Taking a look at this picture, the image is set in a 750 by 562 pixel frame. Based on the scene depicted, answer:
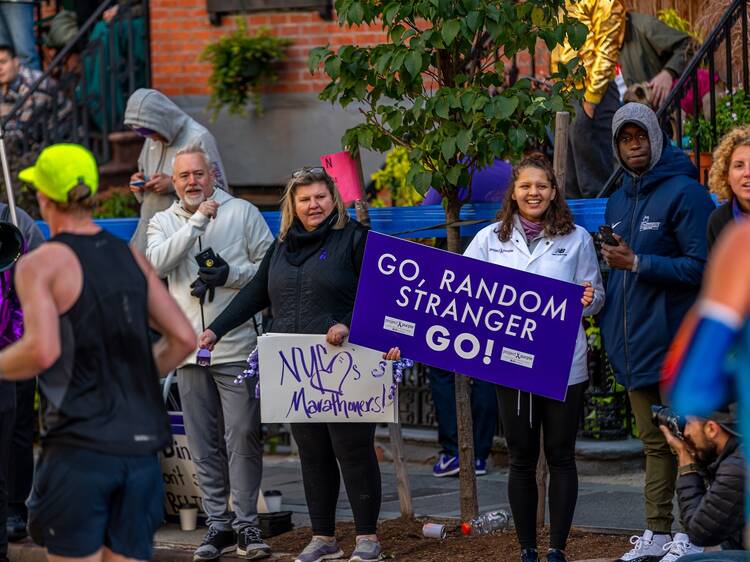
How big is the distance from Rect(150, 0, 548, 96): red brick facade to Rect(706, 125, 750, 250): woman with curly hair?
625 centimetres

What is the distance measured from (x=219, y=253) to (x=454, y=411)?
96.6 inches

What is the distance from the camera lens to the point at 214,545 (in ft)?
25.8

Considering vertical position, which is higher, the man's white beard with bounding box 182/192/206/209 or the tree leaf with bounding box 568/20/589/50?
the tree leaf with bounding box 568/20/589/50

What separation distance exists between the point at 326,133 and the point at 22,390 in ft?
16.2

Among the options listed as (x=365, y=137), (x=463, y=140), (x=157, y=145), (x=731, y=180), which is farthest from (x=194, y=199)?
(x=731, y=180)

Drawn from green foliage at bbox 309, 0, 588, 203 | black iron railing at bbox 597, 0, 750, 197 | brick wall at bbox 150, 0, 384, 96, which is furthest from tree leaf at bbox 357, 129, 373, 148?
brick wall at bbox 150, 0, 384, 96

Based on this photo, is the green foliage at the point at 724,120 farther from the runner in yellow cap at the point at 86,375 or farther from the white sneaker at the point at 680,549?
the runner in yellow cap at the point at 86,375

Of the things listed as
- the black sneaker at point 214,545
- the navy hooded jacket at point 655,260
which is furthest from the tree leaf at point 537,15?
the black sneaker at point 214,545

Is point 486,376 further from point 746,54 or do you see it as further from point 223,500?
point 746,54

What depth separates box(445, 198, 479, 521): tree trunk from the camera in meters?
7.96

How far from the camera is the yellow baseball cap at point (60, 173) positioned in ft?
16.6

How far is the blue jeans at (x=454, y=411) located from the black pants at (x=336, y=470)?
2.14m

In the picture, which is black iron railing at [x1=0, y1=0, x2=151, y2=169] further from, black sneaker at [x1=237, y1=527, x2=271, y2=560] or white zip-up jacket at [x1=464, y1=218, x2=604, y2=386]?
white zip-up jacket at [x1=464, y1=218, x2=604, y2=386]

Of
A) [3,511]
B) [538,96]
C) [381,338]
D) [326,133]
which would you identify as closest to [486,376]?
[381,338]
